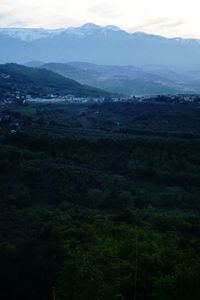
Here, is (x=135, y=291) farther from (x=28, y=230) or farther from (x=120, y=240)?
(x=28, y=230)

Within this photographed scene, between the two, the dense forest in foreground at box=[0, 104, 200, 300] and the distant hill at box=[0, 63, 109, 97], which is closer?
the dense forest in foreground at box=[0, 104, 200, 300]

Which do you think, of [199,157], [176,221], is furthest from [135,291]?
[199,157]

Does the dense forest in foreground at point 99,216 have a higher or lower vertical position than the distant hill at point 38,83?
lower

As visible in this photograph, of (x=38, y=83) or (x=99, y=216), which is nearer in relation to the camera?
(x=99, y=216)

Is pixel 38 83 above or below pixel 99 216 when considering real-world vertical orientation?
above
